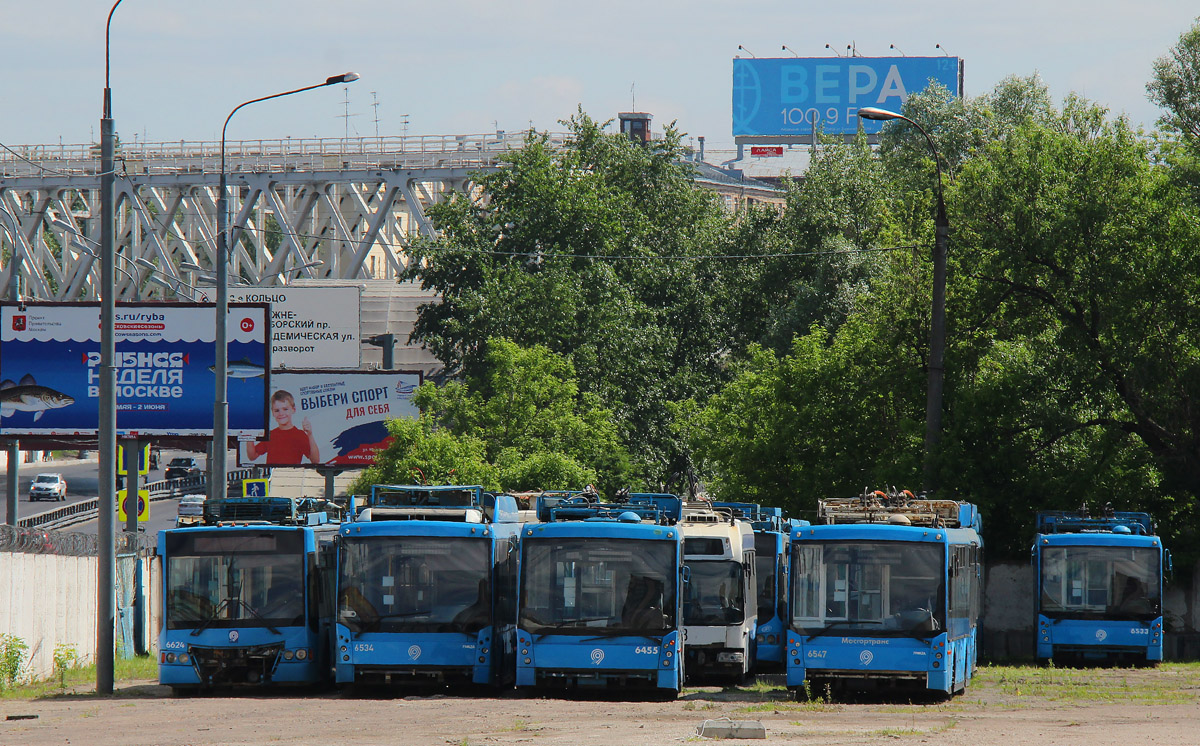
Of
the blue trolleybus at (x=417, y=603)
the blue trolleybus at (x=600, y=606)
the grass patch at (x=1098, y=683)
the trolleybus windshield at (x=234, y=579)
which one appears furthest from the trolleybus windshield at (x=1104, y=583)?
the trolleybus windshield at (x=234, y=579)

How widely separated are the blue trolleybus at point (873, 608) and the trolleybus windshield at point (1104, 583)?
8.83 m

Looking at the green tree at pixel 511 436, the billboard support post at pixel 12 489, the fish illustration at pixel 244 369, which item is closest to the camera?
the fish illustration at pixel 244 369

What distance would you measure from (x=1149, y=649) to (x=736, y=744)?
609 inches

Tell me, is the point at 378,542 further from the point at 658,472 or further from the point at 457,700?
the point at 658,472

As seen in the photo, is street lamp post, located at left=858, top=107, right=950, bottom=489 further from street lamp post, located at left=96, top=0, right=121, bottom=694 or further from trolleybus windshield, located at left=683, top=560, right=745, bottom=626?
street lamp post, located at left=96, top=0, right=121, bottom=694

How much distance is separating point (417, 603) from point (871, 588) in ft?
17.4

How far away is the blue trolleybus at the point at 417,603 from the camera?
61.2 feet

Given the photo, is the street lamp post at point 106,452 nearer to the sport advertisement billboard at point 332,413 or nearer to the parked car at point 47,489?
the sport advertisement billboard at point 332,413

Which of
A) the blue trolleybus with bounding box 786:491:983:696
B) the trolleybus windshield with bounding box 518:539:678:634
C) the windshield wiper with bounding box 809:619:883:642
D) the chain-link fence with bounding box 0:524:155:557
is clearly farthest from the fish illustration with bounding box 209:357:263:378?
the windshield wiper with bounding box 809:619:883:642

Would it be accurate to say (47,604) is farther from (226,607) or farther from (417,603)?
(417,603)

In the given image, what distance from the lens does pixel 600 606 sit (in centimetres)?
1842

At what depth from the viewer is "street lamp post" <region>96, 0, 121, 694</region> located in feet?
62.5

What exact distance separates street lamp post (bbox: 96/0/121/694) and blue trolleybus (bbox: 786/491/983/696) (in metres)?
8.17

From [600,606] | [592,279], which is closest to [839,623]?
[600,606]
